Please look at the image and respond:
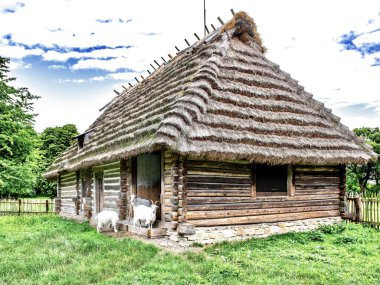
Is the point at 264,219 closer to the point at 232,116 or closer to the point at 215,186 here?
the point at 215,186

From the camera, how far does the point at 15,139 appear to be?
25.2 m

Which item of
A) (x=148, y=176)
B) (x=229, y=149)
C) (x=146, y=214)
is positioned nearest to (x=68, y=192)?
(x=148, y=176)

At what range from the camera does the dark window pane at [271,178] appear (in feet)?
39.7

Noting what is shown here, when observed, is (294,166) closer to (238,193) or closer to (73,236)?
(238,193)

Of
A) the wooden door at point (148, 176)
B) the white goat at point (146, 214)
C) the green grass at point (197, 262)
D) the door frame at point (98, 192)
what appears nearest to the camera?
the green grass at point (197, 262)

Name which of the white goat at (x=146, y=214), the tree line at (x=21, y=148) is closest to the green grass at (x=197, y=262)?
the white goat at (x=146, y=214)

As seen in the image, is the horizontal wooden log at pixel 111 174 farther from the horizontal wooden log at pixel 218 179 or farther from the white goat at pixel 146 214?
the horizontal wooden log at pixel 218 179

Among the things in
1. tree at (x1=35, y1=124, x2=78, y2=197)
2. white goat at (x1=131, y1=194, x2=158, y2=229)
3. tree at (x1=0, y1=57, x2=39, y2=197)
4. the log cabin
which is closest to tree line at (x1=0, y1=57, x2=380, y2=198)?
tree at (x1=0, y1=57, x2=39, y2=197)

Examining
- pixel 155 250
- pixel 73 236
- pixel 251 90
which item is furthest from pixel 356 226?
pixel 73 236

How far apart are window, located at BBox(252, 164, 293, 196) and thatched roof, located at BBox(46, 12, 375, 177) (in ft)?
3.00

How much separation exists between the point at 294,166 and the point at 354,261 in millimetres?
4715

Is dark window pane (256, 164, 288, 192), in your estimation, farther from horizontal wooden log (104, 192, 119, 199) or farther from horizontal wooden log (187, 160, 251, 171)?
horizontal wooden log (104, 192, 119, 199)

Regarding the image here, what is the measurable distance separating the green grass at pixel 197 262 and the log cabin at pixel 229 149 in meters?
1.17

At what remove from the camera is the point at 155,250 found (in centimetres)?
900
